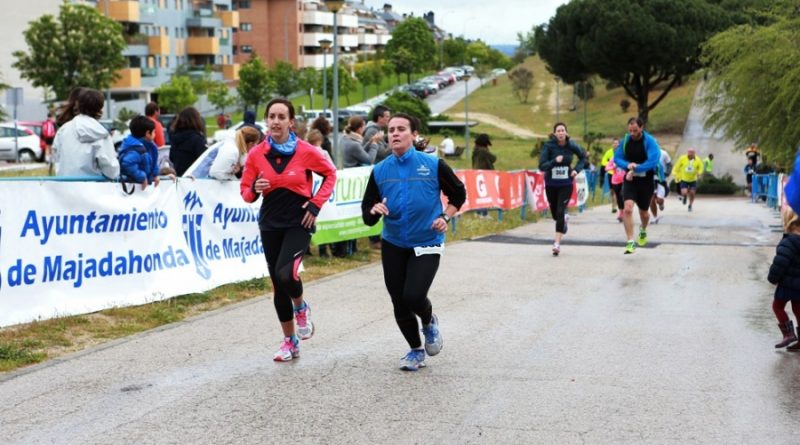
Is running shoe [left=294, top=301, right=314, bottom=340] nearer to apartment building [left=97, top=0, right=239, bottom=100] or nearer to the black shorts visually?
the black shorts

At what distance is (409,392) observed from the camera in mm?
7527

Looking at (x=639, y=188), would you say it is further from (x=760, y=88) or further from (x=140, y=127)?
(x=760, y=88)

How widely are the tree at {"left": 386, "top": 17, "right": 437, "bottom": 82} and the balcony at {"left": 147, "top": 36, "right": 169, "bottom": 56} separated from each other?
169 feet

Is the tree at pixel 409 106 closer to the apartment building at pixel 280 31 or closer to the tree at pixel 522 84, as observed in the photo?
the tree at pixel 522 84

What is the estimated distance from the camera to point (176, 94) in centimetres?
7612

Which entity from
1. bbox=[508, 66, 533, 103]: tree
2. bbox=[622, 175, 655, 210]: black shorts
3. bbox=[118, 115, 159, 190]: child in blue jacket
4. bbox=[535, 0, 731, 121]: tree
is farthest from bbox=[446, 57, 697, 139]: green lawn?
bbox=[118, 115, 159, 190]: child in blue jacket

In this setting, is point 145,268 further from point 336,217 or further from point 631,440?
point 631,440

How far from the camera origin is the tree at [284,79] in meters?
102

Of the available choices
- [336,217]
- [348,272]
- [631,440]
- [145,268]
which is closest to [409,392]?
[631,440]

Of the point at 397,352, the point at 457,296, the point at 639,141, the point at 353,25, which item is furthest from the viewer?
the point at 353,25

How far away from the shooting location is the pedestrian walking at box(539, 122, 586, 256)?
56.1ft

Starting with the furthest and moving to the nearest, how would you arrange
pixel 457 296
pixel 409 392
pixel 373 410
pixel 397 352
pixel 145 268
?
pixel 457 296 < pixel 145 268 < pixel 397 352 < pixel 409 392 < pixel 373 410

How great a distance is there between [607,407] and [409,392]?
1.27 meters

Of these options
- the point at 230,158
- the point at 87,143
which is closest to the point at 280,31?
the point at 230,158
